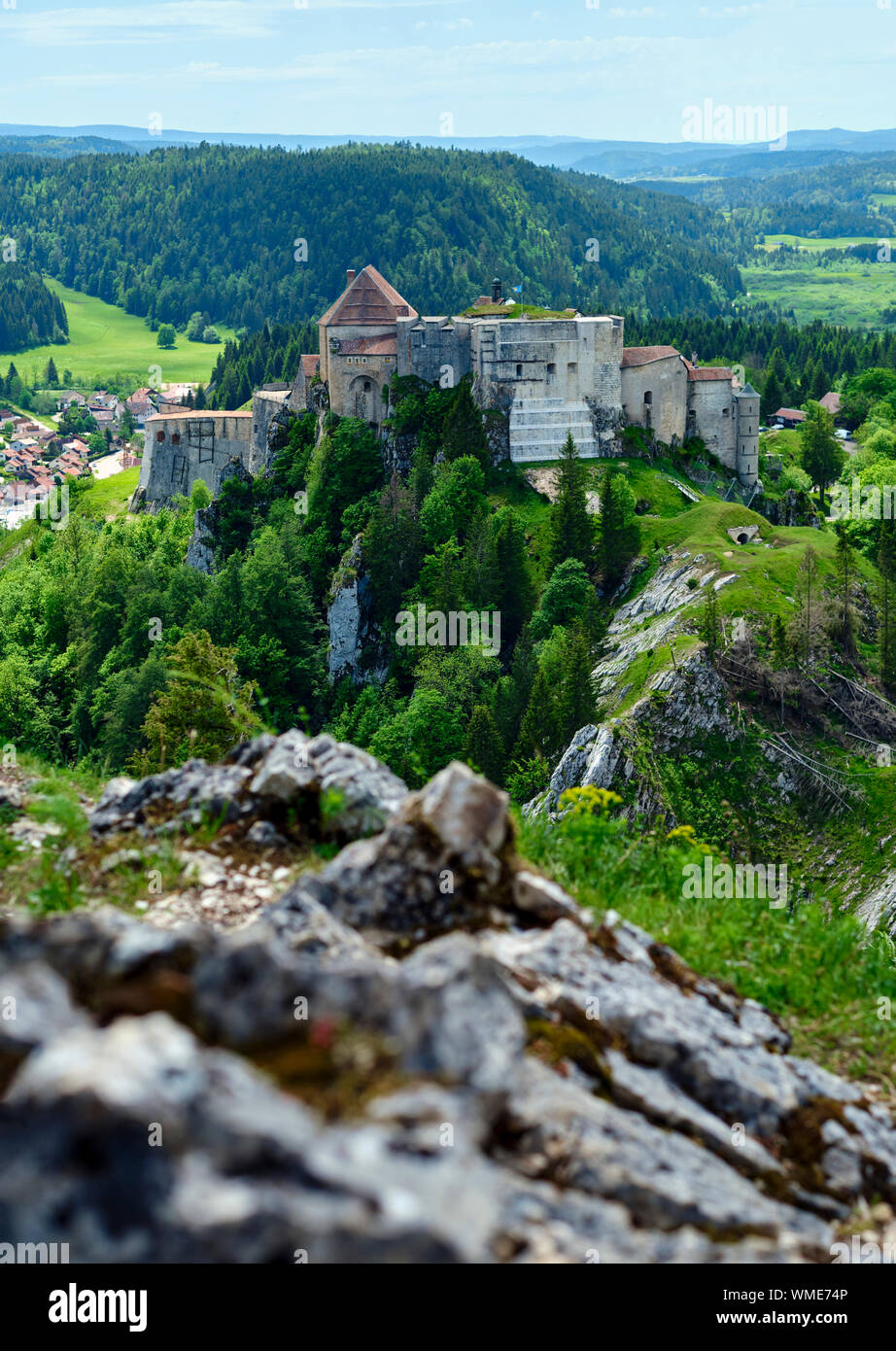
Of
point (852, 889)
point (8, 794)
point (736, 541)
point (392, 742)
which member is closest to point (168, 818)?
point (8, 794)

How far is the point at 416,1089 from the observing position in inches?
269

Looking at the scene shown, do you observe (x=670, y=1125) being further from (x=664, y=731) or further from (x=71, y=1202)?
(x=664, y=731)

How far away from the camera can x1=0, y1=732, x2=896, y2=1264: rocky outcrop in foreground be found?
6102mm

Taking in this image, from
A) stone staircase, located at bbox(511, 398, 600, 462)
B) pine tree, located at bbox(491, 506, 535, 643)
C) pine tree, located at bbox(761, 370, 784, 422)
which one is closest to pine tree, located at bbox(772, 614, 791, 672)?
pine tree, located at bbox(491, 506, 535, 643)

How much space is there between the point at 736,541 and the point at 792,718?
14628mm

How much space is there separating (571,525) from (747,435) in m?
19.3

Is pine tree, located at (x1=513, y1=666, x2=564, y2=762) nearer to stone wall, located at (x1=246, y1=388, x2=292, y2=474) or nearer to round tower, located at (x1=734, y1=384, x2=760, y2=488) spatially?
round tower, located at (x1=734, y1=384, x2=760, y2=488)

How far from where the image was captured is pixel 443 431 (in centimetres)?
6950

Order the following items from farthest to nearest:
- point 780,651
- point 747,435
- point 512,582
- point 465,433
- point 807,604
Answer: point 747,435 → point 465,433 → point 512,582 → point 807,604 → point 780,651

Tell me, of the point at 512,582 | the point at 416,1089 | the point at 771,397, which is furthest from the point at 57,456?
the point at 416,1089

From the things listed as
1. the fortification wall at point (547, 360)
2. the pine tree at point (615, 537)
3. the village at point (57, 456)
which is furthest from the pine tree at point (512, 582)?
the village at point (57, 456)

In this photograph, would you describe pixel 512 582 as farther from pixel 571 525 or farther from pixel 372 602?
pixel 372 602

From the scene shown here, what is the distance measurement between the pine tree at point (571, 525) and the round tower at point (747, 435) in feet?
53.6

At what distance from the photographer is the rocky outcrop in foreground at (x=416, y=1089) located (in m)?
6.10
